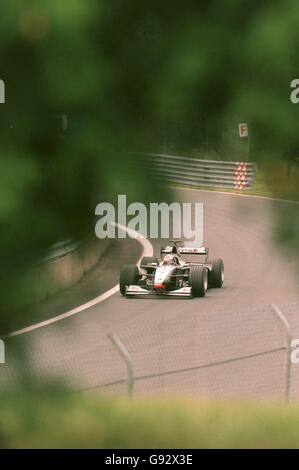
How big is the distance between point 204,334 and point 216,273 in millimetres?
8035

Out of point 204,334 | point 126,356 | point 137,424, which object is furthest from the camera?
point 204,334

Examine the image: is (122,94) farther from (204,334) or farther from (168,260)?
(168,260)

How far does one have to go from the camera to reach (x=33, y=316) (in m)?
2.68

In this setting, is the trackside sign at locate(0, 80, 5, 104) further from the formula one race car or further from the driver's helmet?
the driver's helmet

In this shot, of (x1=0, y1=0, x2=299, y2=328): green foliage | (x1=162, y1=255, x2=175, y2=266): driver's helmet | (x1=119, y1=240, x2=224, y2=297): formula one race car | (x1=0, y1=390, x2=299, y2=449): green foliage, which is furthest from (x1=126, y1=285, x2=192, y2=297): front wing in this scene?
(x1=0, y1=0, x2=299, y2=328): green foliage

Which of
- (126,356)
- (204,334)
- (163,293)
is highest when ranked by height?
(126,356)

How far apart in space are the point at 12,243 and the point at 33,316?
0.16m

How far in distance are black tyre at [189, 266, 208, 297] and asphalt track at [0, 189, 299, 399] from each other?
0.23m

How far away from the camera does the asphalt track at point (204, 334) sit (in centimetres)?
270

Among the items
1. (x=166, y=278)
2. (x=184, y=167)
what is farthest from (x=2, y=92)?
(x=166, y=278)

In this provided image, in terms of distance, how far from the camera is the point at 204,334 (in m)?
17.5

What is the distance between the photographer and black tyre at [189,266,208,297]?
23953mm
